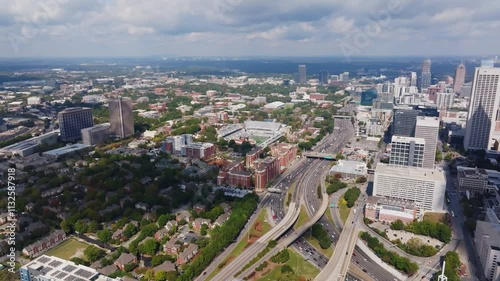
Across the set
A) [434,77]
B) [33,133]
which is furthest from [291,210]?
[434,77]

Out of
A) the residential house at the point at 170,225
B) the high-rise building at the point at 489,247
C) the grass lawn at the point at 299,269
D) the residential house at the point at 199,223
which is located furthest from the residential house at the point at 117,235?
the high-rise building at the point at 489,247

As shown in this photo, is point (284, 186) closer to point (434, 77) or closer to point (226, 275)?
point (226, 275)

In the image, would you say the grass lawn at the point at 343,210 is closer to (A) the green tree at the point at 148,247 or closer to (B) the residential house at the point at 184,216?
(B) the residential house at the point at 184,216

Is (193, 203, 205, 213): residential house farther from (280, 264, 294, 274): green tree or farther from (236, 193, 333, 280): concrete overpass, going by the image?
(280, 264, 294, 274): green tree

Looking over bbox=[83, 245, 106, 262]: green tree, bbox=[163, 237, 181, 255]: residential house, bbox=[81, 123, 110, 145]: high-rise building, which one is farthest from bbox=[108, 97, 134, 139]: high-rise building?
bbox=[163, 237, 181, 255]: residential house

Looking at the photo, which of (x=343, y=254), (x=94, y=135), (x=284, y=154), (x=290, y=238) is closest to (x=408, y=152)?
(x=284, y=154)

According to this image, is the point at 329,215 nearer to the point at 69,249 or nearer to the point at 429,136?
the point at 429,136
